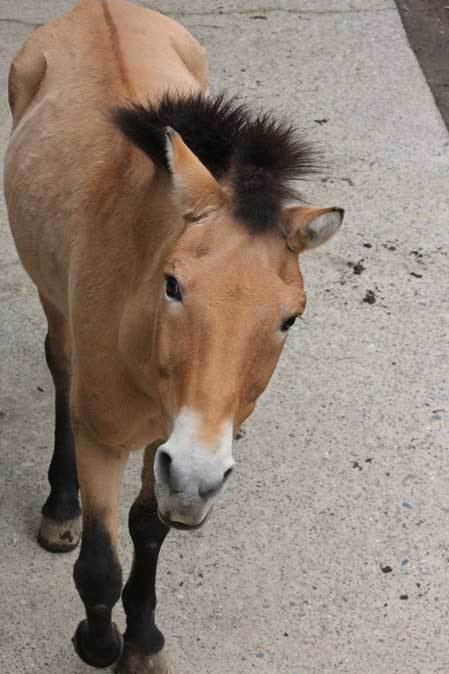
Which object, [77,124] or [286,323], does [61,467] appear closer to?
[77,124]

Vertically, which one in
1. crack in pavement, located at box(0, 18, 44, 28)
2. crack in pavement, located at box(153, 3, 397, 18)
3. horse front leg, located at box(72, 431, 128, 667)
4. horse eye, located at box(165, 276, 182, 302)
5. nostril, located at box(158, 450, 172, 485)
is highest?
horse eye, located at box(165, 276, 182, 302)

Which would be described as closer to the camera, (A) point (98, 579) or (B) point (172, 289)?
(B) point (172, 289)

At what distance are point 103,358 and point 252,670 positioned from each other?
118cm

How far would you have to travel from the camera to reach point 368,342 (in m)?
4.79

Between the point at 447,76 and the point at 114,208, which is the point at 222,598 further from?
the point at 447,76

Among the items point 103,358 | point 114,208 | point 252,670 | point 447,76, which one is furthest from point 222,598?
point 447,76

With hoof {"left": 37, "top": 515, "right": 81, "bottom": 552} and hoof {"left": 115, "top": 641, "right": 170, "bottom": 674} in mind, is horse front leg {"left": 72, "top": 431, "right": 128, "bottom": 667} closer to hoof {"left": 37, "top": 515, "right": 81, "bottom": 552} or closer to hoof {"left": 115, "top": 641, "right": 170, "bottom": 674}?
hoof {"left": 115, "top": 641, "right": 170, "bottom": 674}

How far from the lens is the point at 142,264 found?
2963 mm

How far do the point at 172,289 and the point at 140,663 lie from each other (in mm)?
1472

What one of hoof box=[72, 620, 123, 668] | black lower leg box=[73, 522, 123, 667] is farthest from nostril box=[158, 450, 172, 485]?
hoof box=[72, 620, 123, 668]

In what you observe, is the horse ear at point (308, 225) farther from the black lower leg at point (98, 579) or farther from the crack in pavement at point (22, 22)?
the crack in pavement at point (22, 22)

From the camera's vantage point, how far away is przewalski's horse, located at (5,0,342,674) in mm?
2457

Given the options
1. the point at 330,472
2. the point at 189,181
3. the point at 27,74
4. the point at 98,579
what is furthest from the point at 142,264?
the point at 330,472

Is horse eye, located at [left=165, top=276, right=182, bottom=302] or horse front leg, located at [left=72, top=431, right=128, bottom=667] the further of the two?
horse front leg, located at [left=72, top=431, right=128, bottom=667]
